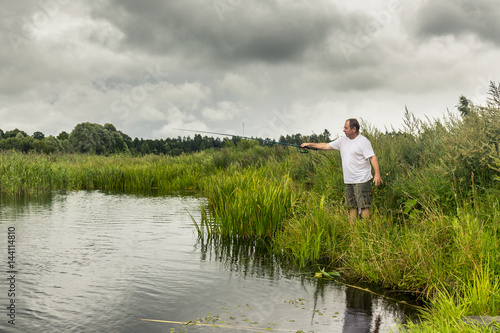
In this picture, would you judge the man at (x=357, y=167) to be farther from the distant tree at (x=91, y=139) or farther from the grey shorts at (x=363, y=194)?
the distant tree at (x=91, y=139)

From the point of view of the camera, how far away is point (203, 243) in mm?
9062

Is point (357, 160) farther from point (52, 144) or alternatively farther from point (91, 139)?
point (91, 139)

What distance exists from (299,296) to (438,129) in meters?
5.70

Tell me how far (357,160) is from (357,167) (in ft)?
0.42

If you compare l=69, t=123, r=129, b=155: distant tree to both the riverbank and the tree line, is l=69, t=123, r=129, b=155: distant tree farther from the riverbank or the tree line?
the riverbank

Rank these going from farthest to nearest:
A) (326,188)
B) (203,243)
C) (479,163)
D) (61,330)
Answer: (326,188) < (203,243) < (479,163) < (61,330)

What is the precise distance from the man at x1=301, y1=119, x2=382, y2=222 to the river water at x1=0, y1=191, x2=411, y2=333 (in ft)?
6.12

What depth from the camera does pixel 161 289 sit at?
19.4 ft

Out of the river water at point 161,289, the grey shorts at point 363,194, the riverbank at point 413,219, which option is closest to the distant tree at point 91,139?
the river water at point 161,289

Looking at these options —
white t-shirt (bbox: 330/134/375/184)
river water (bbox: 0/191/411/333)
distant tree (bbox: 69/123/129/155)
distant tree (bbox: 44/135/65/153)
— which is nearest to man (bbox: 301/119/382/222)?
white t-shirt (bbox: 330/134/375/184)

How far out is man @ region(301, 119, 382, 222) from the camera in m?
7.78

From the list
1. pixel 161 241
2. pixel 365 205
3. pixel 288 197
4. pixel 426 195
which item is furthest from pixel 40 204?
pixel 426 195

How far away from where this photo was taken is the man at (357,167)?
778cm

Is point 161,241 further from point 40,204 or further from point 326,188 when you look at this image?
point 40,204
